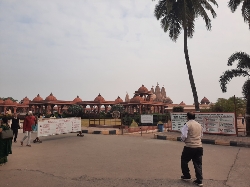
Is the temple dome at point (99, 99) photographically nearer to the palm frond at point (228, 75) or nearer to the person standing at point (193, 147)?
the palm frond at point (228, 75)

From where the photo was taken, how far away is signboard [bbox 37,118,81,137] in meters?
11.7

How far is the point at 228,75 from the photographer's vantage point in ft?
50.4

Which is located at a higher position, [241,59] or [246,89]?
[241,59]

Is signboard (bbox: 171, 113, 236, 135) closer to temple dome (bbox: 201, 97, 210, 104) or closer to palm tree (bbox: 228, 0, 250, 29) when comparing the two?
palm tree (bbox: 228, 0, 250, 29)

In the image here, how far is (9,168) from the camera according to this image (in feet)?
19.3

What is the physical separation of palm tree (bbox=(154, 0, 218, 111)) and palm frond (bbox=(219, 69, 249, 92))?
3.02m

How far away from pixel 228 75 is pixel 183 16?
6170mm

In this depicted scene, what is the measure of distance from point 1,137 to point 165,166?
4.75 meters

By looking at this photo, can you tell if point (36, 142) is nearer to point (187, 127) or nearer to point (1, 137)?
point (1, 137)

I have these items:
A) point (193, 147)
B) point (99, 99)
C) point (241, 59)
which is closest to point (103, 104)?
point (99, 99)

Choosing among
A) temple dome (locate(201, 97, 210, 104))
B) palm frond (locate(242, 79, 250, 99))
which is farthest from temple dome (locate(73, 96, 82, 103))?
temple dome (locate(201, 97, 210, 104))

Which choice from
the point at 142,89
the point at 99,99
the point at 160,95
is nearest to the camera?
the point at 99,99

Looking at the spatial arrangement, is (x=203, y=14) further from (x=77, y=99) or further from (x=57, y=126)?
(x=77, y=99)

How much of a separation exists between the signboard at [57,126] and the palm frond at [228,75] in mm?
10311
